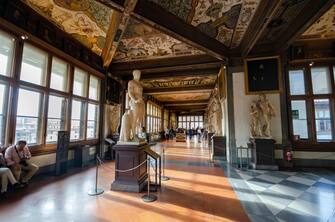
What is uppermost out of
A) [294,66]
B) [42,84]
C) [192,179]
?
[294,66]

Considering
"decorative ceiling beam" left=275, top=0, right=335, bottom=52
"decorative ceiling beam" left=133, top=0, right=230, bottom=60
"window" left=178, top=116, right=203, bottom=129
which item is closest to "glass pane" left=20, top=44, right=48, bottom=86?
"decorative ceiling beam" left=133, top=0, right=230, bottom=60

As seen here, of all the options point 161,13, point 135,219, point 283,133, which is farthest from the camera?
point 283,133

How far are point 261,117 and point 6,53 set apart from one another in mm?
7435

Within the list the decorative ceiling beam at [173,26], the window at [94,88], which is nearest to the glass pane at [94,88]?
the window at [94,88]

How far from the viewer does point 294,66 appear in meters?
6.42

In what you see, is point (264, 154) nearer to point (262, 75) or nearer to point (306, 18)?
point (262, 75)

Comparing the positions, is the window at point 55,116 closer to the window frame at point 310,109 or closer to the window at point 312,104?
the window frame at point 310,109

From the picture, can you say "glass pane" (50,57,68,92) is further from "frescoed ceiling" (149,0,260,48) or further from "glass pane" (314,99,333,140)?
"glass pane" (314,99,333,140)

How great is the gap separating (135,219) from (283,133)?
5803 millimetres

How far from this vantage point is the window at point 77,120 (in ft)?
20.1

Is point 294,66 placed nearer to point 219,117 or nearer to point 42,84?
point 219,117

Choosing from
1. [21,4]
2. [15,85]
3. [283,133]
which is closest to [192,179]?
[283,133]

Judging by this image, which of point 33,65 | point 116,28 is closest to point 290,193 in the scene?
point 116,28

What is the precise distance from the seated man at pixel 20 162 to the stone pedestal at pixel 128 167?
2068mm
